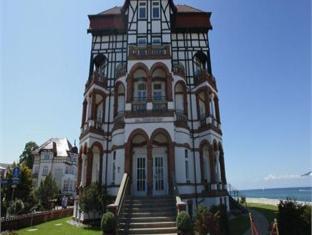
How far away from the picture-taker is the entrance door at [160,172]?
1800cm

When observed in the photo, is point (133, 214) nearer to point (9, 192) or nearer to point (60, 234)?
point (60, 234)

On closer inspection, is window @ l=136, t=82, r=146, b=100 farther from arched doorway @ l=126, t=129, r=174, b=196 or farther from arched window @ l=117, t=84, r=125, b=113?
arched doorway @ l=126, t=129, r=174, b=196

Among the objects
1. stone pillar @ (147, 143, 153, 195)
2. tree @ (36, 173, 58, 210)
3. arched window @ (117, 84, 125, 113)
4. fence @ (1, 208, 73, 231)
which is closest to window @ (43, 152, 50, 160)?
tree @ (36, 173, 58, 210)

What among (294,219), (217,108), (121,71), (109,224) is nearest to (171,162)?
(109,224)

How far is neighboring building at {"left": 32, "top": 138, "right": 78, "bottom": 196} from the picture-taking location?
5350cm

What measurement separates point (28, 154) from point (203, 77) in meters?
51.4

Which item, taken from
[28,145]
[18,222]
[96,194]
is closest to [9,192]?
[18,222]

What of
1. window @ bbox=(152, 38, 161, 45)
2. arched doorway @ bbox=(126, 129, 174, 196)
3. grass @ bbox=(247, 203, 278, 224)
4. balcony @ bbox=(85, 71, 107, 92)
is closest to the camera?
arched doorway @ bbox=(126, 129, 174, 196)

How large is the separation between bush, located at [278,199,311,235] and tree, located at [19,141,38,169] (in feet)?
187

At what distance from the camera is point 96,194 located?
1775cm

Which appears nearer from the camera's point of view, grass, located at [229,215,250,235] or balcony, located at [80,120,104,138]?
grass, located at [229,215,250,235]

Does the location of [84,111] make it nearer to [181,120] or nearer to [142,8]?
[181,120]

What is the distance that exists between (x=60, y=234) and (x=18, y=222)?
6.13m

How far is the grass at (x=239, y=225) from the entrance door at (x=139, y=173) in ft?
20.2
